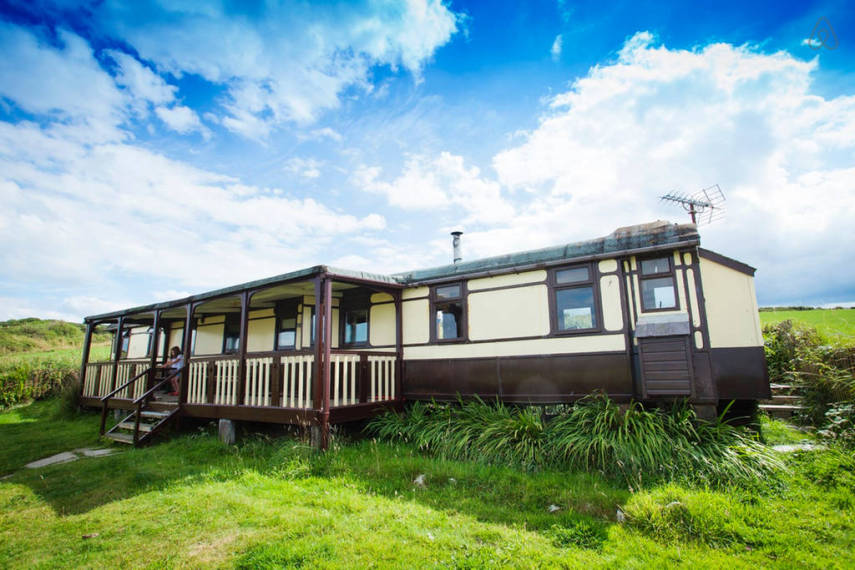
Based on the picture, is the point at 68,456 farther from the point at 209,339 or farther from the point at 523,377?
the point at 523,377

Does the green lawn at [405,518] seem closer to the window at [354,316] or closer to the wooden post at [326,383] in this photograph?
the wooden post at [326,383]

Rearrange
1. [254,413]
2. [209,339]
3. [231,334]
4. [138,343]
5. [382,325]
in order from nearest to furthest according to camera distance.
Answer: [254,413] < [382,325] < [231,334] < [209,339] < [138,343]

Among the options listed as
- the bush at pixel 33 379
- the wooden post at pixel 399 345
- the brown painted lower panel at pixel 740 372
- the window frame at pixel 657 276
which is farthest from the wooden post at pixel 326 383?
the bush at pixel 33 379

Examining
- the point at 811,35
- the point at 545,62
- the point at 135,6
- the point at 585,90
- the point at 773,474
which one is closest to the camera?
the point at 773,474

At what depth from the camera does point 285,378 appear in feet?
27.0

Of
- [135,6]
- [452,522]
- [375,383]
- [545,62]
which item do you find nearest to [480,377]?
[375,383]

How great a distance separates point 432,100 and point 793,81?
20.4ft

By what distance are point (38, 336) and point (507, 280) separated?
38.4 m

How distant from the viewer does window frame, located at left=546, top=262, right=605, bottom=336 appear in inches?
289

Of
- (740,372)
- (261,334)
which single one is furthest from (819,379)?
(261,334)

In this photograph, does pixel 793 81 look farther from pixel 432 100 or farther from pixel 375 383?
pixel 375 383

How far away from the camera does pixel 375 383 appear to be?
29.2 feet

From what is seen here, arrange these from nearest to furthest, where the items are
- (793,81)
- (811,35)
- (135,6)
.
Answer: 1. (811,35)
2. (793,81)
3. (135,6)

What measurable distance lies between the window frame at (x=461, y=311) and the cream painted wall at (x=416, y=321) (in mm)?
125
